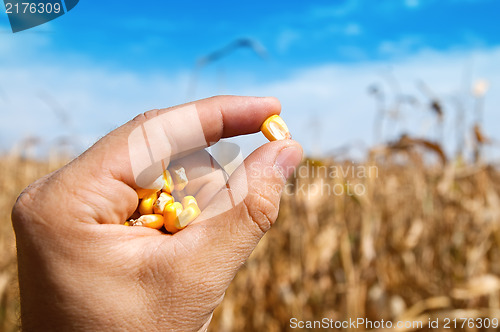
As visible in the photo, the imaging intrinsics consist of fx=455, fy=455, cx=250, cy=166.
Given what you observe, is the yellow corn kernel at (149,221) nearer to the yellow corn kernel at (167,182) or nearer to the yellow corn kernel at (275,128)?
the yellow corn kernel at (167,182)

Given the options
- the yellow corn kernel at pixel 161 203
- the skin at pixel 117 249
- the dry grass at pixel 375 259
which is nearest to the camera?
the skin at pixel 117 249

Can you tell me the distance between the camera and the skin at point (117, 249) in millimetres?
636

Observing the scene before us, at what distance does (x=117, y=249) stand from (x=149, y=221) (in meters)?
0.10

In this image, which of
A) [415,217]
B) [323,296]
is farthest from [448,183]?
[323,296]

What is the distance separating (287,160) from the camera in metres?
0.76

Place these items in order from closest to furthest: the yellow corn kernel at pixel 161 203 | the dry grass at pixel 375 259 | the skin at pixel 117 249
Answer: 1. the skin at pixel 117 249
2. the yellow corn kernel at pixel 161 203
3. the dry grass at pixel 375 259

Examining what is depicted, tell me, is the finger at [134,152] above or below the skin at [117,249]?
above

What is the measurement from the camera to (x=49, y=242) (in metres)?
0.63

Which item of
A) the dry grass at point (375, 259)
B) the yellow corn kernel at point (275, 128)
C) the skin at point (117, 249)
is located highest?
the yellow corn kernel at point (275, 128)

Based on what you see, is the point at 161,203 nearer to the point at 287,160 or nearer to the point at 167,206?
the point at 167,206

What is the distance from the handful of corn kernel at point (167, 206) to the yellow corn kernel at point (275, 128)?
16cm

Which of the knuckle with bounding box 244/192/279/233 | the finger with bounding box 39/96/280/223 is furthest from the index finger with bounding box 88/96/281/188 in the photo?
the knuckle with bounding box 244/192/279/233

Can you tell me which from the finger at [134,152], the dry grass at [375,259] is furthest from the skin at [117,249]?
the dry grass at [375,259]

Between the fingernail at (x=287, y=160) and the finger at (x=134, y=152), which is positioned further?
the fingernail at (x=287, y=160)
